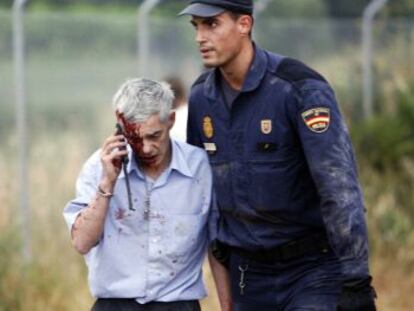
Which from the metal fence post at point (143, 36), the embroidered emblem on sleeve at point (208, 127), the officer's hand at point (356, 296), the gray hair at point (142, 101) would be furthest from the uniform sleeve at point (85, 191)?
the metal fence post at point (143, 36)

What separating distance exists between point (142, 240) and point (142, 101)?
61cm

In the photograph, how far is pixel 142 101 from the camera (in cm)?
584

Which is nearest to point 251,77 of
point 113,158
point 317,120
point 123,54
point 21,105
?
point 317,120

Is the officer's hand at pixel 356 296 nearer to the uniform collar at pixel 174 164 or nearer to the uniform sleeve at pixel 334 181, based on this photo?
the uniform sleeve at pixel 334 181

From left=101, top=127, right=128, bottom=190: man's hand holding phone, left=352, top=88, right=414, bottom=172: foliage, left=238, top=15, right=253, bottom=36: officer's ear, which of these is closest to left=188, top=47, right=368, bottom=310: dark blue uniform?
left=238, top=15, right=253, bottom=36: officer's ear

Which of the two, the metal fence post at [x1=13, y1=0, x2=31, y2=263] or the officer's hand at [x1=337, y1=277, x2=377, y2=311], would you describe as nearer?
the officer's hand at [x1=337, y1=277, x2=377, y2=311]

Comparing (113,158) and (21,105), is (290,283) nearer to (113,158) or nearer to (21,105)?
(113,158)

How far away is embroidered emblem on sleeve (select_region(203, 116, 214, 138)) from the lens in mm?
6180

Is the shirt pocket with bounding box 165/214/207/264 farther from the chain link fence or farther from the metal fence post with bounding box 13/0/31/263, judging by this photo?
the chain link fence

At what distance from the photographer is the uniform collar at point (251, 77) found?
19.9ft

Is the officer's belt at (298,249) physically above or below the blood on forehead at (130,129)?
below

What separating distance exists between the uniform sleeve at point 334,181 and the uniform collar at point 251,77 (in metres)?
0.28

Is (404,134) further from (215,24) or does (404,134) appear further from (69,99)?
(215,24)

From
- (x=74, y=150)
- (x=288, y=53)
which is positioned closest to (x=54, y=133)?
(x=74, y=150)
